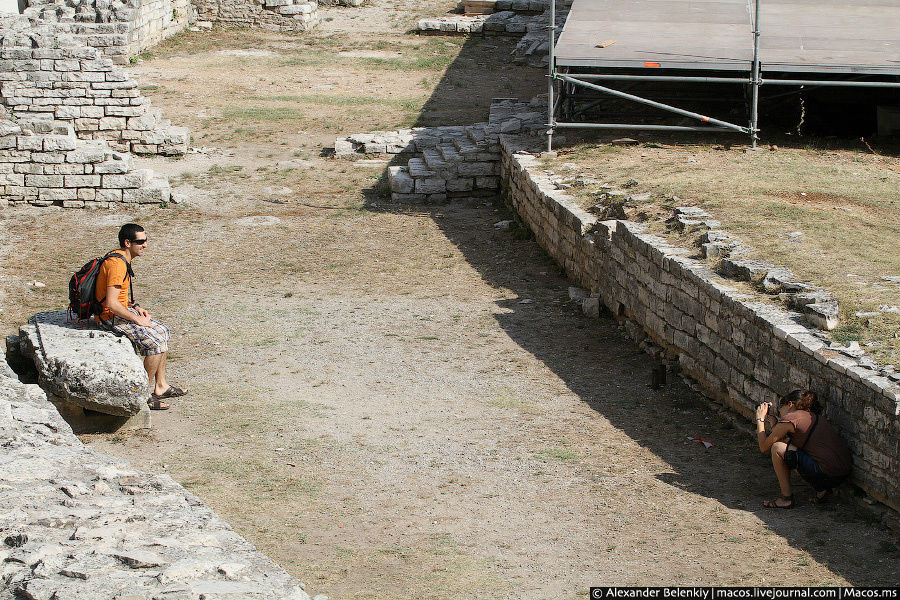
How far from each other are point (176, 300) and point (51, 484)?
598cm

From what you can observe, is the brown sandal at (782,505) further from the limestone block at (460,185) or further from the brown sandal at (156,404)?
the limestone block at (460,185)

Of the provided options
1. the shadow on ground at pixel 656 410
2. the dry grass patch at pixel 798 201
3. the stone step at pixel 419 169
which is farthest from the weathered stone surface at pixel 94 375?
the stone step at pixel 419 169

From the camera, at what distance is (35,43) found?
1753 cm

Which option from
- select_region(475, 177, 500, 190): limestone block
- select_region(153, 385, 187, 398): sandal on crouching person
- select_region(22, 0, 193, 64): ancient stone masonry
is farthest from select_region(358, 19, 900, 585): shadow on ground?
select_region(22, 0, 193, 64): ancient stone masonry

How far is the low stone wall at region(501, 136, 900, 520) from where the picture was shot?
21.0ft

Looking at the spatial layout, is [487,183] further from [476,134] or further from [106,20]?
[106,20]

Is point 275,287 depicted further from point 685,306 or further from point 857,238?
point 857,238

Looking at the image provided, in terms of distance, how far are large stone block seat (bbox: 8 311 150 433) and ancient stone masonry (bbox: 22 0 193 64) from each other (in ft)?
48.4

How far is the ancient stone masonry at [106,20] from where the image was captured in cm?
2180

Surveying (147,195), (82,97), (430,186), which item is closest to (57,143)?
(147,195)

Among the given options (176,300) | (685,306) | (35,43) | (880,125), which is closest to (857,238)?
(685,306)

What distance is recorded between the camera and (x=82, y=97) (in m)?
16.9

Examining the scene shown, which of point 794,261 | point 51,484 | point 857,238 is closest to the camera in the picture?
point 51,484

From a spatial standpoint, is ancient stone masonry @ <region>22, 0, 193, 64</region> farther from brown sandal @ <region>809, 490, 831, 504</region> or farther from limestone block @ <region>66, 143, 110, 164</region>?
brown sandal @ <region>809, 490, 831, 504</region>
